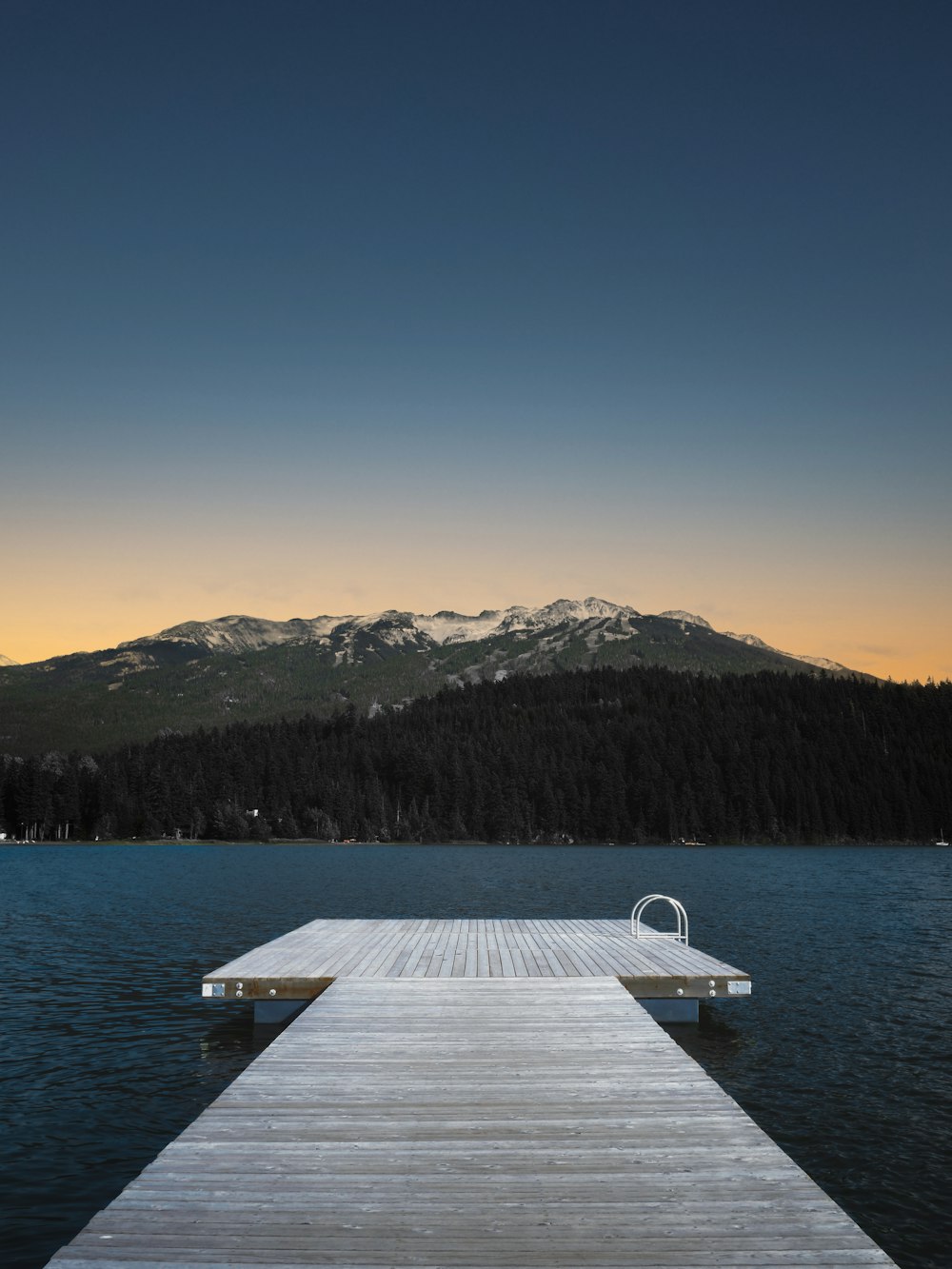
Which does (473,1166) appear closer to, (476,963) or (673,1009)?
(476,963)

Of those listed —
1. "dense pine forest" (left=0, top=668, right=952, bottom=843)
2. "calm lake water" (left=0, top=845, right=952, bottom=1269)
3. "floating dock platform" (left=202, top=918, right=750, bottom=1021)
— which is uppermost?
"dense pine forest" (left=0, top=668, right=952, bottom=843)

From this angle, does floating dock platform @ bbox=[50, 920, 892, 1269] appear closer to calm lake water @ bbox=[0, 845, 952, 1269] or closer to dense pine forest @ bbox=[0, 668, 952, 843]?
calm lake water @ bbox=[0, 845, 952, 1269]

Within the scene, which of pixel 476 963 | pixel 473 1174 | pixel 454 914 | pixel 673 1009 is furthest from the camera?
pixel 454 914

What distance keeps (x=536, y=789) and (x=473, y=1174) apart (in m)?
164

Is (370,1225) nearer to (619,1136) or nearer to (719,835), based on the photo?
(619,1136)

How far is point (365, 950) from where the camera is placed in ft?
73.7

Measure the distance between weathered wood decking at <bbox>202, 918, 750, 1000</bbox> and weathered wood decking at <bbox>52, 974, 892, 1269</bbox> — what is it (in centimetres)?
556

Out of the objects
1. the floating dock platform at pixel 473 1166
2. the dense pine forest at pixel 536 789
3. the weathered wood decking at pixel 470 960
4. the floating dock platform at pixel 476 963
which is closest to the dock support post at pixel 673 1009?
the floating dock platform at pixel 476 963

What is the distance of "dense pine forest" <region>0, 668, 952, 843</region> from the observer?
16288 cm

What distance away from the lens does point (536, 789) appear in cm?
17000

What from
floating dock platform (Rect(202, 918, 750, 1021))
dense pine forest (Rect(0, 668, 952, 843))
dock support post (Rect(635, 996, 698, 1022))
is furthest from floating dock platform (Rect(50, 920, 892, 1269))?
dense pine forest (Rect(0, 668, 952, 843))

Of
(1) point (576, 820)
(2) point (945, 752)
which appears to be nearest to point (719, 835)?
(1) point (576, 820)

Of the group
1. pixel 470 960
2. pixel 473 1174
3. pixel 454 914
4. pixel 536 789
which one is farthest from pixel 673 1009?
pixel 536 789

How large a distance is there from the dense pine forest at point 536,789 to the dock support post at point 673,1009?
14539 centimetres
